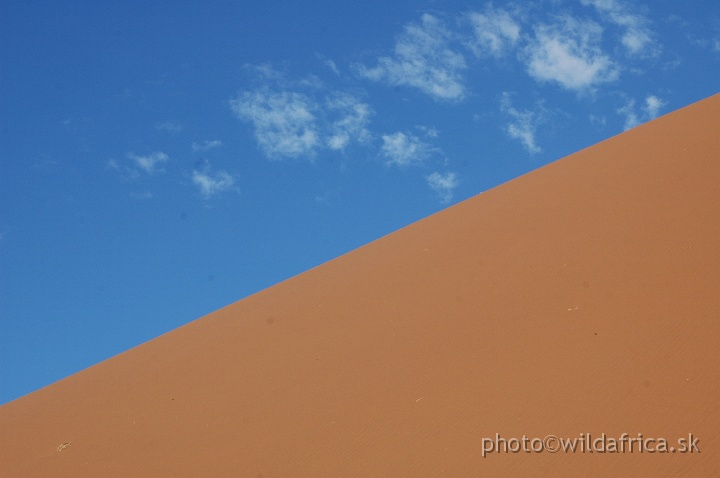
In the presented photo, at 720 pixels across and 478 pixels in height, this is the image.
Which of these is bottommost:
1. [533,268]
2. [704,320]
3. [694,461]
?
[694,461]

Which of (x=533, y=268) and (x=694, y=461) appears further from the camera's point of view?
(x=533, y=268)

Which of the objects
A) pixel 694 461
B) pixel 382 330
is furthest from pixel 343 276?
pixel 694 461

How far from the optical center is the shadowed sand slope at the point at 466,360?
4.37 m

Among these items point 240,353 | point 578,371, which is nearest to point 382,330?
point 240,353

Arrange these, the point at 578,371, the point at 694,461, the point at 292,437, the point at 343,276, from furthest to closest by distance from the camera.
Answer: the point at 343,276
the point at 292,437
the point at 578,371
the point at 694,461

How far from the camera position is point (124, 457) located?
5.85 m

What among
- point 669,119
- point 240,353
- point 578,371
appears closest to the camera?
point 578,371

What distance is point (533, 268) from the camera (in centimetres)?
686

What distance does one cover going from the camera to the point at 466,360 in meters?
5.52

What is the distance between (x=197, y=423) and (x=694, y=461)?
3865mm

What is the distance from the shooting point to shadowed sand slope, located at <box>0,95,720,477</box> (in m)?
4.37

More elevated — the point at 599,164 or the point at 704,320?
the point at 599,164

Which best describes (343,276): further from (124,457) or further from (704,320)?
(704,320)

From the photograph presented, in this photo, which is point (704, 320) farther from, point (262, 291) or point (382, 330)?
point (262, 291)
